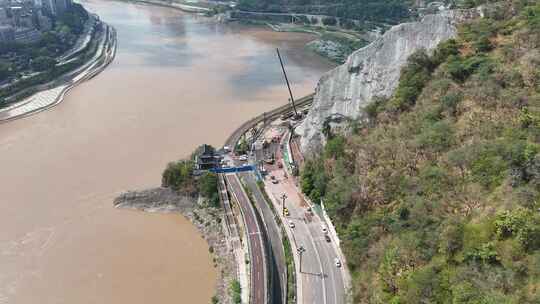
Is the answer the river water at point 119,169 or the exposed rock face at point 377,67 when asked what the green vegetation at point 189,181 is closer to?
the river water at point 119,169

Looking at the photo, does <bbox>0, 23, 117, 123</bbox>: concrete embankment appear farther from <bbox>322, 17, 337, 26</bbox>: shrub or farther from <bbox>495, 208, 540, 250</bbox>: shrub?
<bbox>495, 208, 540, 250</bbox>: shrub

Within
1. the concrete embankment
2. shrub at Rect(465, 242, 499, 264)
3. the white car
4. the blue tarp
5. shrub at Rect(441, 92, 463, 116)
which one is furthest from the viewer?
the concrete embankment

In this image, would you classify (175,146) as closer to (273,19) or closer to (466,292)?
(466,292)

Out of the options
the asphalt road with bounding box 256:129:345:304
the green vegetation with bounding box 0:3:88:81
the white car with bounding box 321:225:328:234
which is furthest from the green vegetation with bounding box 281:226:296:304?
the green vegetation with bounding box 0:3:88:81

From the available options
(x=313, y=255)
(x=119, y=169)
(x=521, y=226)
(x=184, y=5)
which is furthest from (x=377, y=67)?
(x=184, y=5)

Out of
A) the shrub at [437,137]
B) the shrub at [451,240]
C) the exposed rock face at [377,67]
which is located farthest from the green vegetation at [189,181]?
the shrub at [451,240]

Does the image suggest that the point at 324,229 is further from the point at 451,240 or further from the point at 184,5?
the point at 184,5
